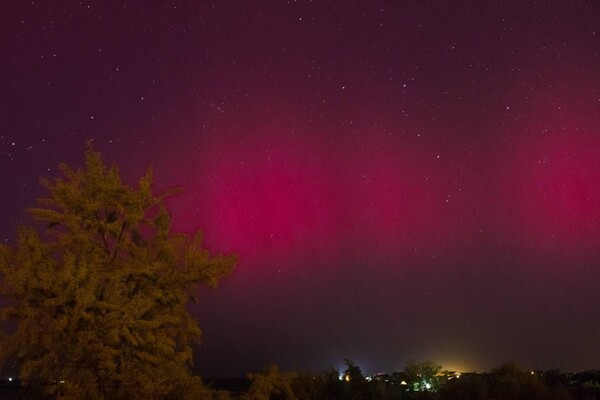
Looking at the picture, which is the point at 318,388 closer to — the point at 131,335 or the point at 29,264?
the point at 131,335

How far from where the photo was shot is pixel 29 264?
10461 mm

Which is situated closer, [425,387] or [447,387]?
[447,387]

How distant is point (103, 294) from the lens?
37.0ft

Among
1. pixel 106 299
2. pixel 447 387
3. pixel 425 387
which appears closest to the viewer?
pixel 106 299

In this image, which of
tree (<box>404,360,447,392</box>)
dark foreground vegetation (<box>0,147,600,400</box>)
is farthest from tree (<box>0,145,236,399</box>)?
tree (<box>404,360,447,392</box>)

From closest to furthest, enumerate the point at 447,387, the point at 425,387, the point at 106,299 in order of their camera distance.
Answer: the point at 106,299 < the point at 447,387 < the point at 425,387

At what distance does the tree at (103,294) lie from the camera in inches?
408

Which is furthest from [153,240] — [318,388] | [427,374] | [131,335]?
[427,374]

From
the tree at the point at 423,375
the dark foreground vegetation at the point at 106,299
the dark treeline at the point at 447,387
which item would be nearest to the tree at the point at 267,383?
the dark foreground vegetation at the point at 106,299

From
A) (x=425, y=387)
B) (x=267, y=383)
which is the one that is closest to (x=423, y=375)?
(x=425, y=387)

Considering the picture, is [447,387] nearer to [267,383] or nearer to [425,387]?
[425,387]

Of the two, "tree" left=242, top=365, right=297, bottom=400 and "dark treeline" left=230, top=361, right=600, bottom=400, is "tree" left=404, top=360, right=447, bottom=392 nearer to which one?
"dark treeline" left=230, top=361, right=600, bottom=400

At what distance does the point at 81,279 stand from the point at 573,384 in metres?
17.7

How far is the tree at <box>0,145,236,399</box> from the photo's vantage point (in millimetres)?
10352
